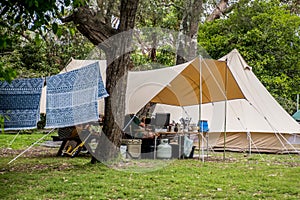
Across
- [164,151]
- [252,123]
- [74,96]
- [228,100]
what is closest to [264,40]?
[252,123]

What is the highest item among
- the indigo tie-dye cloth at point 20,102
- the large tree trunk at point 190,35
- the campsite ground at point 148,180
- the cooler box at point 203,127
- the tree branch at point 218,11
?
the tree branch at point 218,11

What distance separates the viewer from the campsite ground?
4.27 meters

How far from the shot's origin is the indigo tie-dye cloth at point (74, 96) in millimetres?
5742

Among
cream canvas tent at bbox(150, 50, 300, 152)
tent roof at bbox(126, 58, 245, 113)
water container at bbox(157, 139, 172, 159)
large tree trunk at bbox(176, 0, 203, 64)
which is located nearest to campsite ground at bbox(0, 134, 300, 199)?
water container at bbox(157, 139, 172, 159)

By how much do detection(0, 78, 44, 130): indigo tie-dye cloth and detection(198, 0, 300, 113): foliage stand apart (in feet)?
30.5

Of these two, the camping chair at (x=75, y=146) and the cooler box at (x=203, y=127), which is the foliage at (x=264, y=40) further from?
the camping chair at (x=75, y=146)

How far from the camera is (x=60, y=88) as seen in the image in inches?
234

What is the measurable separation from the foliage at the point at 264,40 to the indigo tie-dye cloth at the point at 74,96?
29.0 ft

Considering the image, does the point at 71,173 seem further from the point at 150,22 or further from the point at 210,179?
the point at 150,22

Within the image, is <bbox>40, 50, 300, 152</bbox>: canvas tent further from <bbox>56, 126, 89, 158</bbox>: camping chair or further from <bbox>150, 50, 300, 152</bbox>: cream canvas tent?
<bbox>56, 126, 89, 158</bbox>: camping chair

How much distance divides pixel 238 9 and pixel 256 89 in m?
5.29

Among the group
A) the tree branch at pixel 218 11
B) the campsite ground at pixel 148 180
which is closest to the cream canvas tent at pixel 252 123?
the campsite ground at pixel 148 180

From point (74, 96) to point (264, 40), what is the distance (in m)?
9.38

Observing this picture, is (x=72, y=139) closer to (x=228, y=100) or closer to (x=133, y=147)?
(x=133, y=147)
